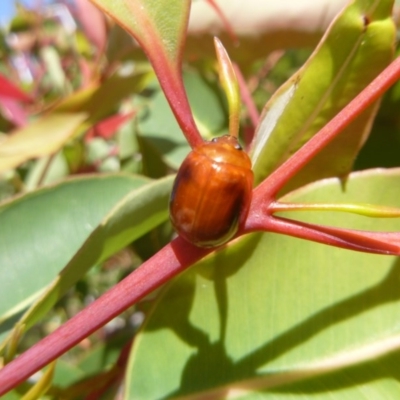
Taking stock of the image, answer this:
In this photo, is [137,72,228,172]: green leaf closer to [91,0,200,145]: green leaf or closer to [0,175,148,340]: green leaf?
[0,175,148,340]: green leaf

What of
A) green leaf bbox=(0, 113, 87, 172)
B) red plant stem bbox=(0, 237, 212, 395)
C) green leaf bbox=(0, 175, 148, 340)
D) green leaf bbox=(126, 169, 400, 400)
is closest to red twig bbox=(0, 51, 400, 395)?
red plant stem bbox=(0, 237, 212, 395)

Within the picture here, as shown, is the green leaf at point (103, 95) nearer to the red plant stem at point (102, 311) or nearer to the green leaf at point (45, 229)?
the green leaf at point (45, 229)

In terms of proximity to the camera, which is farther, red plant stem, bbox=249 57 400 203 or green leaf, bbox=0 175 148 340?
green leaf, bbox=0 175 148 340

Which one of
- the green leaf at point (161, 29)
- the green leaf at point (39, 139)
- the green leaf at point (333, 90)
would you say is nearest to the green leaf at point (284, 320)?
the green leaf at point (333, 90)

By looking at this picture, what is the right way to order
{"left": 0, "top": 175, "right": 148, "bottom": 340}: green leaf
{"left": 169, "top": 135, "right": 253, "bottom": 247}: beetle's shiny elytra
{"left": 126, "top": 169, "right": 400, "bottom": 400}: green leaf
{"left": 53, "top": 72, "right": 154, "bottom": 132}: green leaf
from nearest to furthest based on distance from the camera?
{"left": 169, "top": 135, "right": 253, "bottom": 247}: beetle's shiny elytra → {"left": 126, "top": 169, "right": 400, "bottom": 400}: green leaf → {"left": 0, "top": 175, "right": 148, "bottom": 340}: green leaf → {"left": 53, "top": 72, "right": 154, "bottom": 132}: green leaf

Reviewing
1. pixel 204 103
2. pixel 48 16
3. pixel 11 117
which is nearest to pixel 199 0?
pixel 204 103

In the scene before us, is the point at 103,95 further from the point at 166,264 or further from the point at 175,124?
the point at 166,264
